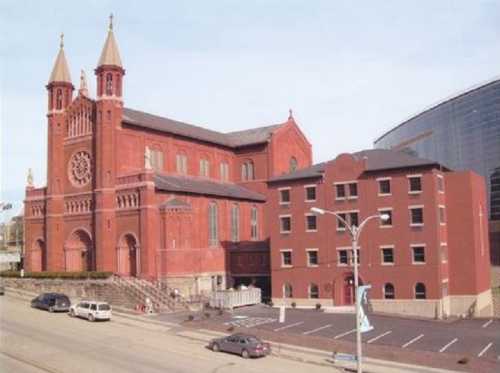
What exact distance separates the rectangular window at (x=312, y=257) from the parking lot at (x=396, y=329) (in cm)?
511

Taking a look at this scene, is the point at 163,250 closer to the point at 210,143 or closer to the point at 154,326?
the point at 154,326

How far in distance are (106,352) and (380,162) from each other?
31.9m

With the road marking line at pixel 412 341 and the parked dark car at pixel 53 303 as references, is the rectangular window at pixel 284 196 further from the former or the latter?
the parked dark car at pixel 53 303

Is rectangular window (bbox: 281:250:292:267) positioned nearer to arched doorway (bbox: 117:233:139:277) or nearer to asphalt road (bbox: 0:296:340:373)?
arched doorway (bbox: 117:233:139:277)

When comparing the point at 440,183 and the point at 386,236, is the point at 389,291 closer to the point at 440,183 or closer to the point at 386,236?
the point at 386,236

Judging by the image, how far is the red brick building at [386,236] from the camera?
178 feet

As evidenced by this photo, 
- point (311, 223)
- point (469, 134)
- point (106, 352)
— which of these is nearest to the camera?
point (106, 352)

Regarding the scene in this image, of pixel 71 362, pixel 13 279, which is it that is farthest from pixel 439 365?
pixel 13 279

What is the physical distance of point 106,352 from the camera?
118 feet

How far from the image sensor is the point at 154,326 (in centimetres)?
4609

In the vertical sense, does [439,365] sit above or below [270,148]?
below

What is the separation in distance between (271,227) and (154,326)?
19.6m

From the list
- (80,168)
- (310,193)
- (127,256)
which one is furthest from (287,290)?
(80,168)

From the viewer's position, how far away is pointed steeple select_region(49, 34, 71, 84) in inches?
2744
